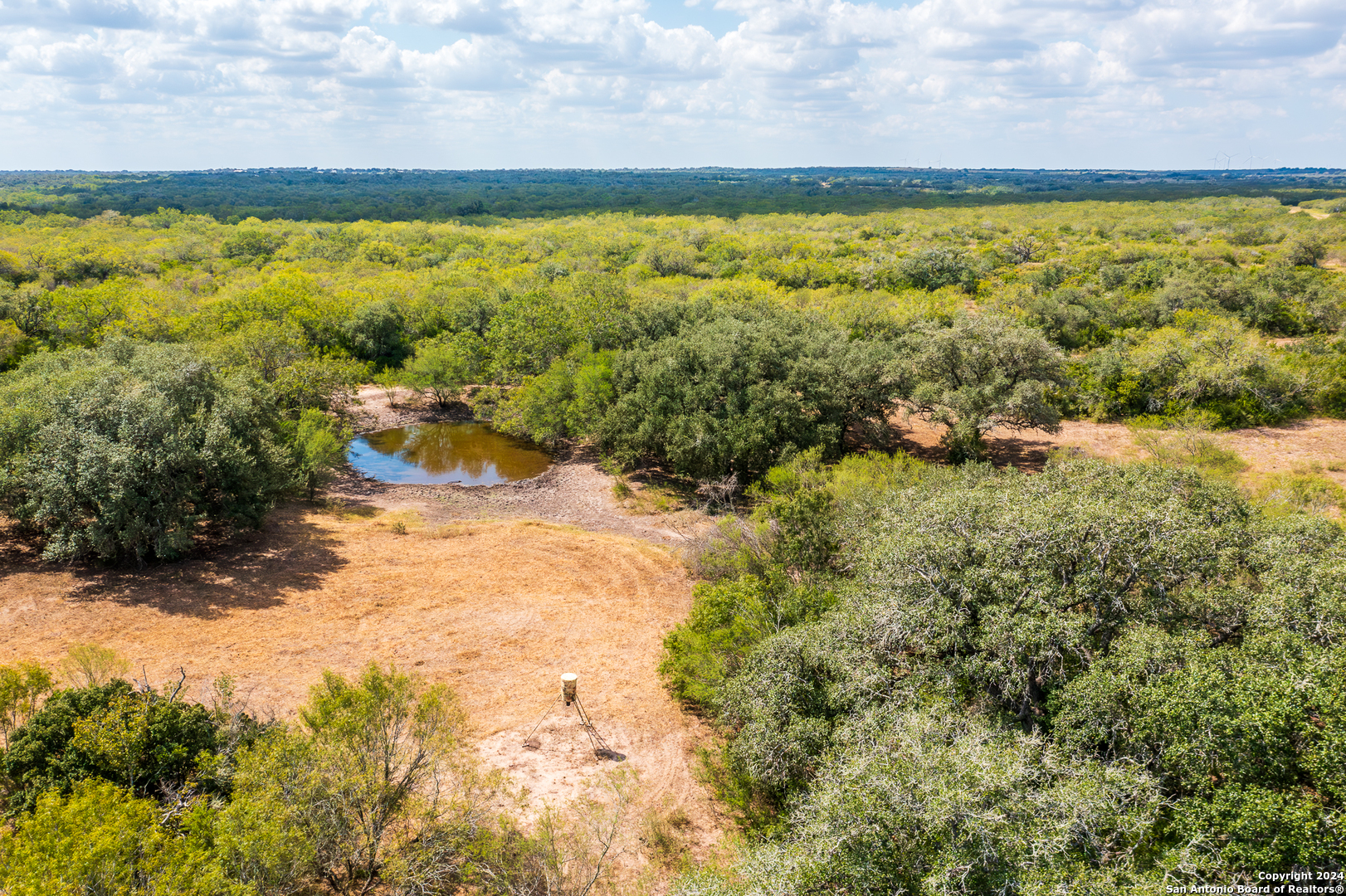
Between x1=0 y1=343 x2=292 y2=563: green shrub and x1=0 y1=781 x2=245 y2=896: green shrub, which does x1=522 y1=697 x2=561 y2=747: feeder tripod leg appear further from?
x1=0 y1=343 x2=292 y2=563: green shrub

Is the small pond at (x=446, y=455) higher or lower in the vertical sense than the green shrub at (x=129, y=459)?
lower

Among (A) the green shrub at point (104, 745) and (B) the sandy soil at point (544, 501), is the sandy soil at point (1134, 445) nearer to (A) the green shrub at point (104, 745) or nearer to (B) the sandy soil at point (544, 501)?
(B) the sandy soil at point (544, 501)

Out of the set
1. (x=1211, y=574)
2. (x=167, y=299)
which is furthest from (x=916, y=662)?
(x=167, y=299)

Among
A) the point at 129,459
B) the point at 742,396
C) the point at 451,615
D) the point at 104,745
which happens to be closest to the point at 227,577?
the point at 129,459

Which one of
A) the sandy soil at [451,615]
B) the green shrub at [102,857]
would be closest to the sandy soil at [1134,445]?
the sandy soil at [451,615]

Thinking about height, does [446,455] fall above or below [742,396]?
below

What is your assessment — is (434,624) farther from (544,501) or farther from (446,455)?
(446,455)
